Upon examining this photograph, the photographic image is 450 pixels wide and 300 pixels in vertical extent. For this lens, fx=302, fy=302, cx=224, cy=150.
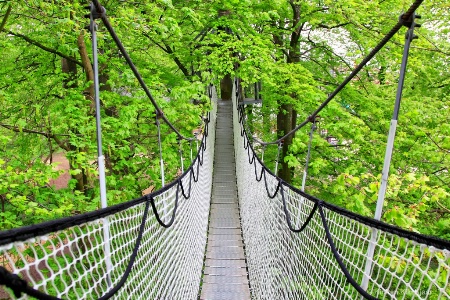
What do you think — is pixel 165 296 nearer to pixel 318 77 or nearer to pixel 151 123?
pixel 151 123

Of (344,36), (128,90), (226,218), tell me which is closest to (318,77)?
(344,36)

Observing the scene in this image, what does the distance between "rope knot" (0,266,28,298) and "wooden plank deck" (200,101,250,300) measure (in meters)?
2.20

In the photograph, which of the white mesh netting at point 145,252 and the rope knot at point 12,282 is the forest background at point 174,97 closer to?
the white mesh netting at point 145,252

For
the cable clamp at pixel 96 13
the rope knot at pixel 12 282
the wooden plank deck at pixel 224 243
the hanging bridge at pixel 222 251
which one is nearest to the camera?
the rope knot at pixel 12 282

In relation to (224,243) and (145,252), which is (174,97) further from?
(145,252)

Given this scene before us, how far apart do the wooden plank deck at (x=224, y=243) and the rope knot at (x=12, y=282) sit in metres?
2.20

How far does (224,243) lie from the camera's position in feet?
10.8

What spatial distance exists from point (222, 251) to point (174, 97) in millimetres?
1775

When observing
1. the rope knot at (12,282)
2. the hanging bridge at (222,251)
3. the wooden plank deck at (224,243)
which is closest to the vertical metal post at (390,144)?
the hanging bridge at (222,251)

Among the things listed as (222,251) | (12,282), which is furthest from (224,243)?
(12,282)

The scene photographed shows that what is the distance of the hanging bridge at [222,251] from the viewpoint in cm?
80

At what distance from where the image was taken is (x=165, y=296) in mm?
1698

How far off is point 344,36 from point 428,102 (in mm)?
1847

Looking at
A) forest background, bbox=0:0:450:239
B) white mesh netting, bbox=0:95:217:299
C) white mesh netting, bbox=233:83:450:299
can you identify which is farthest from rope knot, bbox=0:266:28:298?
forest background, bbox=0:0:450:239
